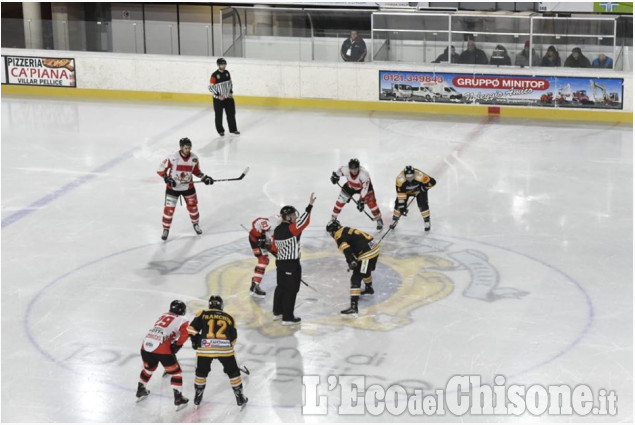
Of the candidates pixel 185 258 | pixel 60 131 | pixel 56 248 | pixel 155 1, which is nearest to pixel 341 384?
pixel 185 258

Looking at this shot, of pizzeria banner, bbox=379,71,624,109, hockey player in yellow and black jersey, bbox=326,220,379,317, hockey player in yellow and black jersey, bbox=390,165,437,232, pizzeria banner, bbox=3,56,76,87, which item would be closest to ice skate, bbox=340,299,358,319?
hockey player in yellow and black jersey, bbox=326,220,379,317

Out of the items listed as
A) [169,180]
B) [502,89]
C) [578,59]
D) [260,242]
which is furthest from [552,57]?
[260,242]

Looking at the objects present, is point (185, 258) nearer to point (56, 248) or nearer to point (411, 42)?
point (56, 248)

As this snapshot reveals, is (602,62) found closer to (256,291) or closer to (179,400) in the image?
(256,291)

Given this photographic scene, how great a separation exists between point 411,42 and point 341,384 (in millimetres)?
10506

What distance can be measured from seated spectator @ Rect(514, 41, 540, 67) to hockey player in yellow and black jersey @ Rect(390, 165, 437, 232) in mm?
6563

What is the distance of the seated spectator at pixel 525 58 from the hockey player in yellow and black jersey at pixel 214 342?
421 inches

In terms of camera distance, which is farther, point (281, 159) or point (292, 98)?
point (292, 98)

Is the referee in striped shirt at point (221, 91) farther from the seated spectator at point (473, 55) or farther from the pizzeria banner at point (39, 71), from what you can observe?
the pizzeria banner at point (39, 71)

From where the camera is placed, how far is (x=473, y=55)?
16672 millimetres

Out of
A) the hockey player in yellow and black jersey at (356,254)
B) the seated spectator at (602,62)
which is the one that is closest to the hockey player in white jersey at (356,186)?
the hockey player in yellow and black jersey at (356,254)

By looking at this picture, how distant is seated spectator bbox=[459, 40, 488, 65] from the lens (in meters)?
16.6

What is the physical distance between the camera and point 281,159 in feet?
45.3

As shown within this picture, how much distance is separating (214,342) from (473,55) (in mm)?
10886
